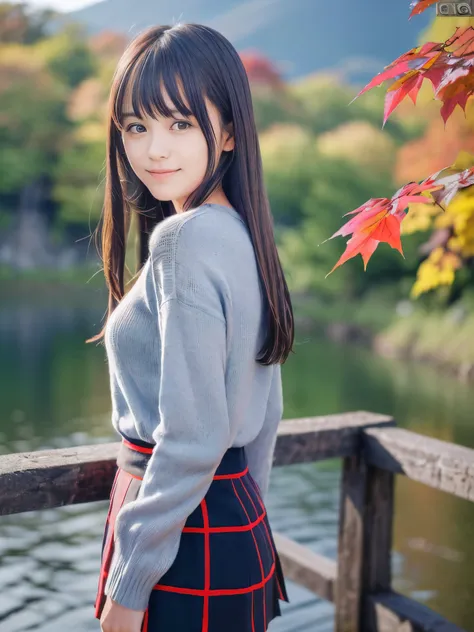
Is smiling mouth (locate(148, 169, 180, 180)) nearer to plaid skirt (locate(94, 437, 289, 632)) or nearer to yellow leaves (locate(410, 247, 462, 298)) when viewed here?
plaid skirt (locate(94, 437, 289, 632))

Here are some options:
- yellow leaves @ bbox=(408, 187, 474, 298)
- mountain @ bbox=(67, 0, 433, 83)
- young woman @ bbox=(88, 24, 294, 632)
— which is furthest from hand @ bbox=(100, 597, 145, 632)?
mountain @ bbox=(67, 0, 433, 83)

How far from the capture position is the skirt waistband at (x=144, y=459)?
0.95 metres

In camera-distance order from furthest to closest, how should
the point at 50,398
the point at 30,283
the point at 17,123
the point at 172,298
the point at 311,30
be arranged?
A: the point at 311,30 < the point at 17,123 < the point at 30,283 < the point at 50,398 < the point at 172,298

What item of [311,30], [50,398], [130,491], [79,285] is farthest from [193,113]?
[311,30]

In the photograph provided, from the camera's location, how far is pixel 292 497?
11.3ft

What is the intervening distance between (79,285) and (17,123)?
327 centimetres

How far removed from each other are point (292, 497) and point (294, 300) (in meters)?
7.48

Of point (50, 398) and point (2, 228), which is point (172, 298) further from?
point (2, 228)

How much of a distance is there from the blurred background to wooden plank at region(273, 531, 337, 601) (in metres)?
0.23

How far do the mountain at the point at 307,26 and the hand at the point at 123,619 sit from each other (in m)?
20.8

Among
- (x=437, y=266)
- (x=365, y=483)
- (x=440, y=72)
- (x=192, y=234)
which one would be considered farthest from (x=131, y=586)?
(x=437, y=266)

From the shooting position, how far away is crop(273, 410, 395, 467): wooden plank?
1486 millimetres

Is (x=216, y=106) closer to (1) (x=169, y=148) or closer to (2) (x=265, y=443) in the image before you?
(1) (x=169, y=148)

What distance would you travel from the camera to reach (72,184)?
14000 millimetres
